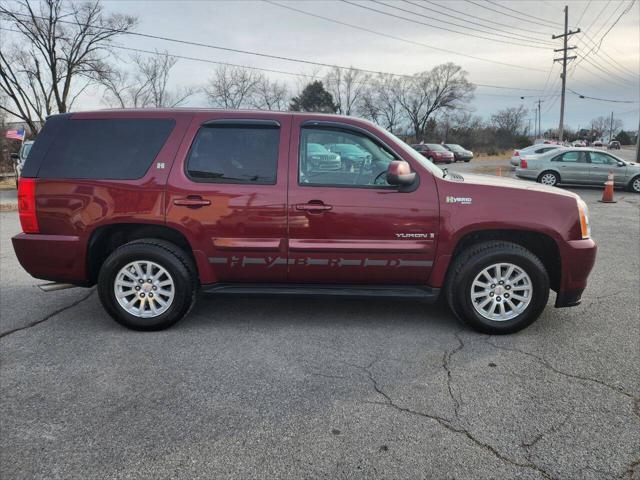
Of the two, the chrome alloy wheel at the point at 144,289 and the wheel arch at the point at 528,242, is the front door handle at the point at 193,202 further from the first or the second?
the wheel arch at the point at 528,242

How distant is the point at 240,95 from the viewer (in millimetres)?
51281

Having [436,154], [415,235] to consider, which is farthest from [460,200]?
[436,154]

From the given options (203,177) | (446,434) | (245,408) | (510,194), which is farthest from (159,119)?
(446,434)

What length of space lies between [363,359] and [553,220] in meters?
1.97

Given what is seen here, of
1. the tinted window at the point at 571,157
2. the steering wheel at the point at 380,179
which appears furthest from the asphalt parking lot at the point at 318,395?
the tinted window at the point at 571,157

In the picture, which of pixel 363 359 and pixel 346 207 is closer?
pixel 363 359

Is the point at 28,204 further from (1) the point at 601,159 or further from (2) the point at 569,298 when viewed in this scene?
(1) the point at 601,159

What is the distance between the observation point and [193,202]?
12.4 ft

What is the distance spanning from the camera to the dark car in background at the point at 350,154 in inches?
152

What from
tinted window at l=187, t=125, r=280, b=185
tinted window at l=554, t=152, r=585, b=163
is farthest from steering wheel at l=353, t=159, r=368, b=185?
tinted window at l=554, t=152, r=585, b=163

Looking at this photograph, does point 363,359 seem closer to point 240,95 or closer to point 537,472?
point 537,472

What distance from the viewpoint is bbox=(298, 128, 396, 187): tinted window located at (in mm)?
3822

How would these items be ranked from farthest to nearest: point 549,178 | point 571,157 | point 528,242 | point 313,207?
point 549,178 → point 571,157 → point 528,242 → point 313,207

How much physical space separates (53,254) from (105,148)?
1031mm
